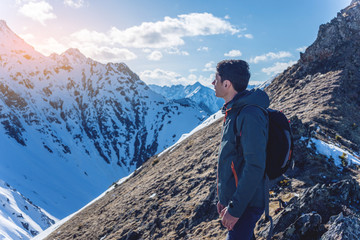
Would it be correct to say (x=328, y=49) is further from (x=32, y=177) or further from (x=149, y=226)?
(x=32, y=177)

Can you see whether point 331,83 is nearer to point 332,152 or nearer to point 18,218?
point 332,152

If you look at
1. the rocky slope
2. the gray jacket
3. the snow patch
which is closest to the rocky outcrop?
the rocky slope

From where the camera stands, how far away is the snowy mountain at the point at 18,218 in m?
92.2

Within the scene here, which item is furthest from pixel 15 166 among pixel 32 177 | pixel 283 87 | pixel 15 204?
pixel 283 87

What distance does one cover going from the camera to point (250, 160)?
3537 millimetres

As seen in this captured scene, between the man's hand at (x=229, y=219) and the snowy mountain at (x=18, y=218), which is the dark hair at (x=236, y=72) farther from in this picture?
the snowy mountain at (x=18, y=218)

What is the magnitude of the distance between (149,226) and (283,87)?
1586cm

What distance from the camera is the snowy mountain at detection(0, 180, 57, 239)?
92250mm

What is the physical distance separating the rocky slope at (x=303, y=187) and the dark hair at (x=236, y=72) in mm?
2862

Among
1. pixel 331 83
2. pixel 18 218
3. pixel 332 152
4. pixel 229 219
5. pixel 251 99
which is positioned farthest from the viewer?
pixel 18 218

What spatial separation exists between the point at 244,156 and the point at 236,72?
139 centimetres

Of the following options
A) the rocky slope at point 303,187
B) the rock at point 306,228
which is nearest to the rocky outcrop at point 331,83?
the rocky slope at point 303,187

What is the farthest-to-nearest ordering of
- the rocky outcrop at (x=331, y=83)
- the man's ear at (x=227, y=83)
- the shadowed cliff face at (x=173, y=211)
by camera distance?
1. the rocky outcrop at (x=331, y=83)
2. the shadowed cliff face at (x=173, y=211)
3. the man's ear at (x=227, y=83)

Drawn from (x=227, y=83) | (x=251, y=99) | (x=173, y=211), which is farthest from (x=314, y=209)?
(x=173, y=211)
